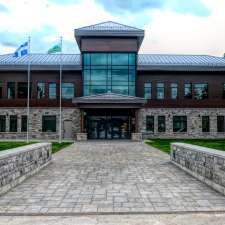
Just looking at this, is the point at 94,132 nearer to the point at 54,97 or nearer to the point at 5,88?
the point at 54,97

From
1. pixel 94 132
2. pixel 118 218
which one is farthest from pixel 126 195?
pixel 94 132

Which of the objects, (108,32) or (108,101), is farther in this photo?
(108,32)

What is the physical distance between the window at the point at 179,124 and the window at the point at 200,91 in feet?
10.5

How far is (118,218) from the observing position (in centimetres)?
632

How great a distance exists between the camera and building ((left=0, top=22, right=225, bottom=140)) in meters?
36.1

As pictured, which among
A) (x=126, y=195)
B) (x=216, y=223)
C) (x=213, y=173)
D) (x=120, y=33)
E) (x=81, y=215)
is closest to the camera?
(x=216, y=223)

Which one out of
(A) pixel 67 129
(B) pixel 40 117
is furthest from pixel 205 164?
(B) pixel 40 117

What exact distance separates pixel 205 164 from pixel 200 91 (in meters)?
29.4

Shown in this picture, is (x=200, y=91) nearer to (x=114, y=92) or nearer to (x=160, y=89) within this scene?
(x=160, y=89)

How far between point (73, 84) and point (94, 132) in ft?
20.7

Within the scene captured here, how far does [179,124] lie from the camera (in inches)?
1453

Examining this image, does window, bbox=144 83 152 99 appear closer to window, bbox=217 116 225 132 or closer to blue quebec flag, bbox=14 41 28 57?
window, bbox=217 116 225 132

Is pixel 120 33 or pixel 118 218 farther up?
pixel 120 33

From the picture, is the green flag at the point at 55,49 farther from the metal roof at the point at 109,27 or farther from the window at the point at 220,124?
the window at the point at 220,124
